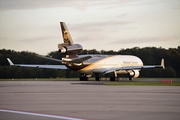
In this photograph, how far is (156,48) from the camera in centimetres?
11781

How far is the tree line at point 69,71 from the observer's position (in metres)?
100

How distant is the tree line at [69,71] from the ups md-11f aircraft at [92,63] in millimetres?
24815

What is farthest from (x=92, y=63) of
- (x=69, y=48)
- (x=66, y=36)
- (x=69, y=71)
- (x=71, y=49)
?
(x=69, y=71)

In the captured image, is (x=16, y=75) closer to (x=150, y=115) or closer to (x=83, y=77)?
(x=83, y=77)

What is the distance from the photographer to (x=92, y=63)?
232ft

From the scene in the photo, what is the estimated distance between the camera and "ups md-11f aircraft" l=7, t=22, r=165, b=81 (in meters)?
62.1

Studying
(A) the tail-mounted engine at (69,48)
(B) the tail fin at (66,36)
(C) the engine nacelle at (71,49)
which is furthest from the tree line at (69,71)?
(C) the engine nacelle at (71,49)

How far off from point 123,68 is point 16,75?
36721mm

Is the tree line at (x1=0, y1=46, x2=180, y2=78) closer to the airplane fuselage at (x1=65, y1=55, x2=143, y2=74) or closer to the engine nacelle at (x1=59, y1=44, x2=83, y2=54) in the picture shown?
the airplane fuselage at (x1=65, y1=55, x2=143, y2=74)

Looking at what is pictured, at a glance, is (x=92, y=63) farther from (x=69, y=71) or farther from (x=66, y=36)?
(x=69, y=71)

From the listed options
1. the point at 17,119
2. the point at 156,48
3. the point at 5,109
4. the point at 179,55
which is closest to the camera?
the point at 17,119

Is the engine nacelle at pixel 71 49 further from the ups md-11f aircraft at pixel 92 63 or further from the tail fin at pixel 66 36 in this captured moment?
the tail fin at pixel 66 36

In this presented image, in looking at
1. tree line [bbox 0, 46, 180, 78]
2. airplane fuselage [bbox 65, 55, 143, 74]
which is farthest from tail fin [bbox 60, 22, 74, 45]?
tree line [bbox 0, 46, 180, 78]

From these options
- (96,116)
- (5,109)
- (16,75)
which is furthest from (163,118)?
(16,75)
